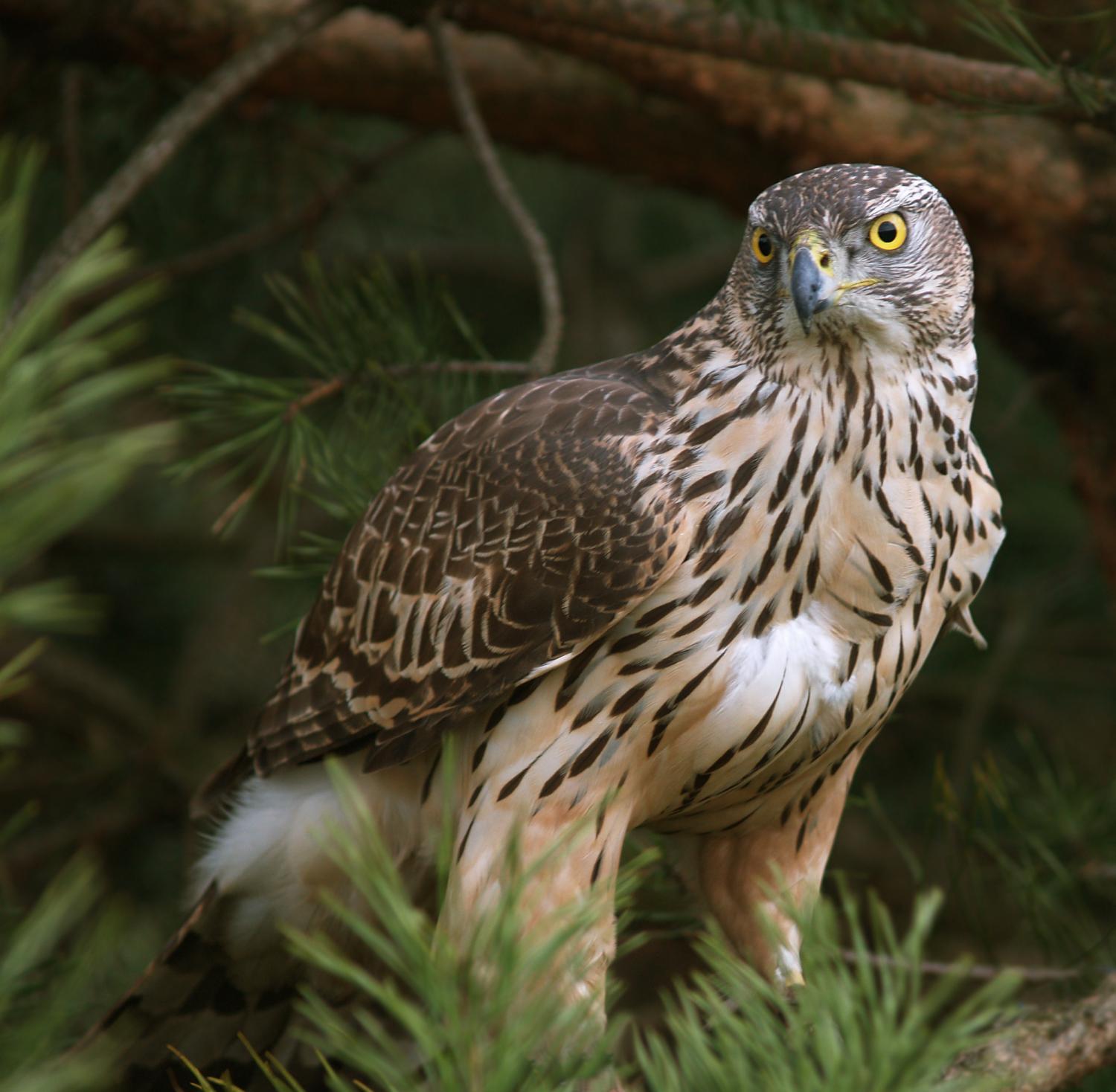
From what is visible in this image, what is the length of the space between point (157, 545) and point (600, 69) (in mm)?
2266

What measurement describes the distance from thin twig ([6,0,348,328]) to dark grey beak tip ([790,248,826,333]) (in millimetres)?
1202

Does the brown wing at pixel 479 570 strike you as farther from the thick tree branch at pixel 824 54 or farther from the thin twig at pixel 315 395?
the thick tree branch at pixel 824 54

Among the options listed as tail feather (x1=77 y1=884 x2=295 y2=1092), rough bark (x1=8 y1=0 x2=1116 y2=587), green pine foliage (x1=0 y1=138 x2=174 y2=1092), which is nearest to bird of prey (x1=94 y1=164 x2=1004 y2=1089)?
tail feather (x1=77 y1=884 x2=295 y2=1092)

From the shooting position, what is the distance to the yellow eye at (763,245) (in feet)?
8.20

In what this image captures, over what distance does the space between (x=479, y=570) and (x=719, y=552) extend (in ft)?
1.60

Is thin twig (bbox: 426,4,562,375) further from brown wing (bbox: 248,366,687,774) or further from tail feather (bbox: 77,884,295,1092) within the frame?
tail feather (bbox: 77,884,295,1092)

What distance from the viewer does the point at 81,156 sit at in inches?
157

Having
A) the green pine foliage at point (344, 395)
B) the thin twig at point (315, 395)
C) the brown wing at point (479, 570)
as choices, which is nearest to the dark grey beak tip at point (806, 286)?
the brown wing at point (479, 570)

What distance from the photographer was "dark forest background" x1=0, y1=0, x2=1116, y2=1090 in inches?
120

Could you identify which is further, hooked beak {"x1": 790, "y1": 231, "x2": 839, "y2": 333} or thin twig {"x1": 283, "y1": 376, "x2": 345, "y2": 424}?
thin twig {"x1": 283, "y1": 376, "x2": 345, "y2": 424}

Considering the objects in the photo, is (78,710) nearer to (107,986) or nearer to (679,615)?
(107,986)

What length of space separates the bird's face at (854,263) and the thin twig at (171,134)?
1.05m

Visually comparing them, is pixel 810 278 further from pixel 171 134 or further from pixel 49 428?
pixel 49 428

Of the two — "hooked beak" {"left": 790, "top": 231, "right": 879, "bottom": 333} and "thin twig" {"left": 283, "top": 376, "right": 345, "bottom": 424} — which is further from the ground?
"hooked beak" {"left": 790, "top": 231, "right": 879, "bottom": 333}
